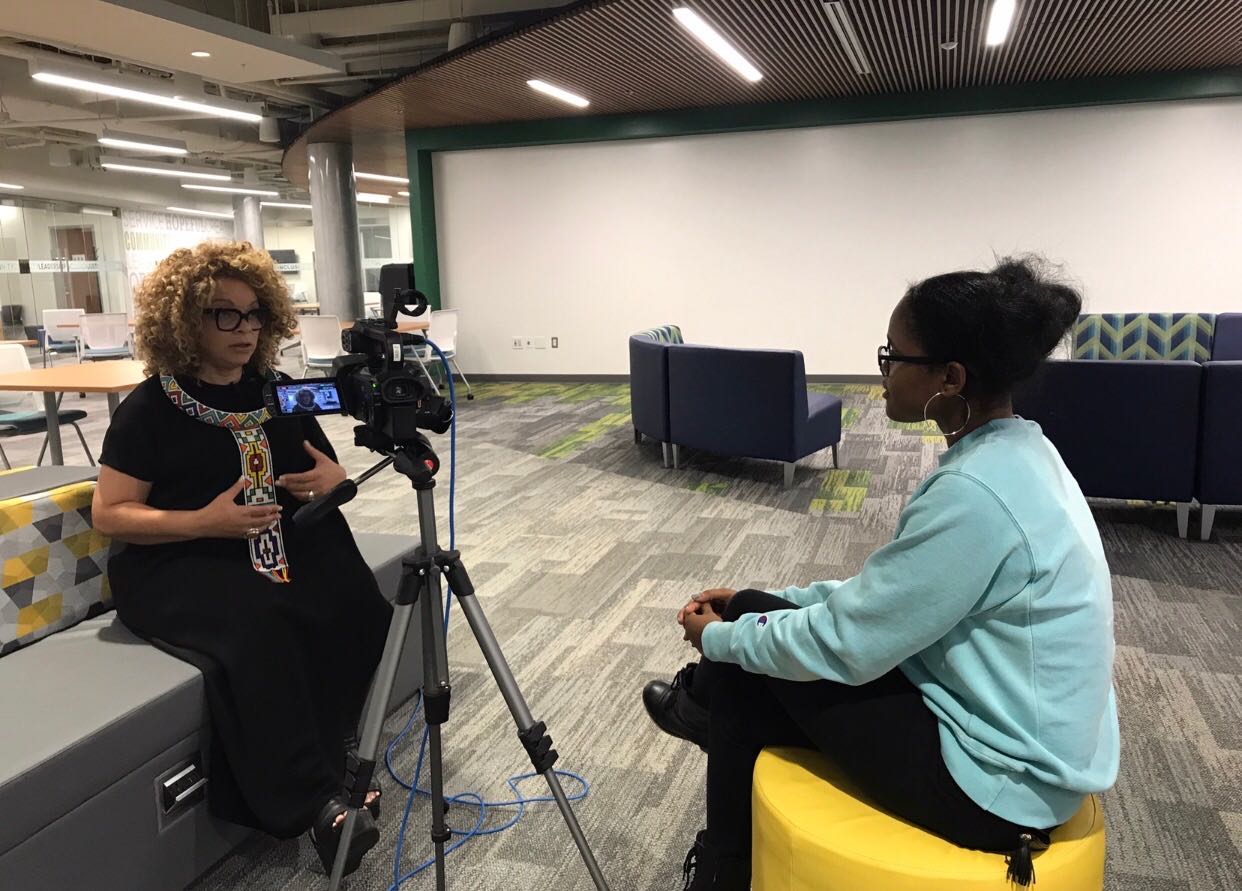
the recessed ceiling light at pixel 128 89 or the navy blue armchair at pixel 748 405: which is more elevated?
the recessed ceiling light at pixel 128 89

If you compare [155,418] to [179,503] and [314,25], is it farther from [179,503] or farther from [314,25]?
[314,25]

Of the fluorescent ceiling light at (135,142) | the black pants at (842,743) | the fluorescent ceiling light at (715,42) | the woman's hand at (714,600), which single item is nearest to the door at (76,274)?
the fluorescent ceiling light at (135,142)

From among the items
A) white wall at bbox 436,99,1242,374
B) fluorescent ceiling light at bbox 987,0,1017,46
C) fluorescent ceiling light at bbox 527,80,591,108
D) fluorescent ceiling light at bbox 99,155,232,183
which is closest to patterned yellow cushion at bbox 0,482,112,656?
fluorescent ceiling light at bbox 987,0,1017,46

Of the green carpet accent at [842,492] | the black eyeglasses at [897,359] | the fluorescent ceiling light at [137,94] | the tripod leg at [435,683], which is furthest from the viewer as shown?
the fluorescent ceiling light at [137,94]

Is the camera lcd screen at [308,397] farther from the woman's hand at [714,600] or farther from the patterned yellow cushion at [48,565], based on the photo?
the patterned yellow cushion at [48,565]

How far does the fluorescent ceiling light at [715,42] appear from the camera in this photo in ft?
18.8

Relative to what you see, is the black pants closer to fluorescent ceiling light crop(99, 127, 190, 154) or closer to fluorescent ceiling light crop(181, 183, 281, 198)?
fluorescent ceiling light crop(99, 127, 190, 154)

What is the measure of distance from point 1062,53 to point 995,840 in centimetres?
742

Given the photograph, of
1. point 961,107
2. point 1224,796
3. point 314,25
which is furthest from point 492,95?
point 1224,796

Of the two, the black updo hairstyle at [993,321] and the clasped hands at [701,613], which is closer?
the black updo hairstyle at [993,321]

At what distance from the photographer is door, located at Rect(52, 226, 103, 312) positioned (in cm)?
1648

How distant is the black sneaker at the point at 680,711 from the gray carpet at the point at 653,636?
37 cm

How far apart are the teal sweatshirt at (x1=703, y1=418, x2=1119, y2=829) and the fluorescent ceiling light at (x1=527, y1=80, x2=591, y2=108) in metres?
7.15

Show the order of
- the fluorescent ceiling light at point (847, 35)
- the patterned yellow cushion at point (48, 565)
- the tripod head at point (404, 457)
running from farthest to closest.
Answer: the fluorescent ceiling light at point (847, 35), the patterned yellow cushion at point (48, 565), the tripod head at point (404, 457)
